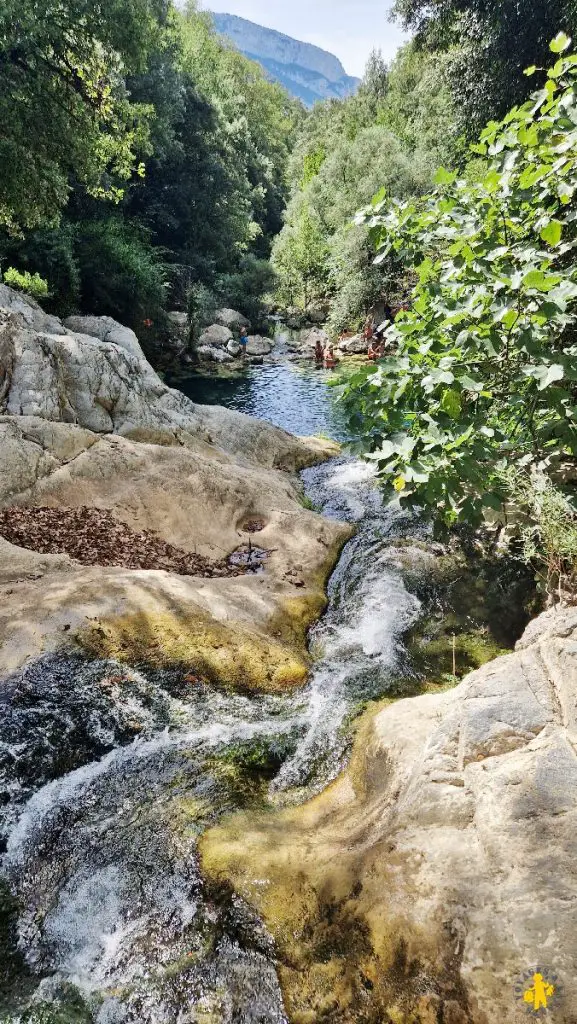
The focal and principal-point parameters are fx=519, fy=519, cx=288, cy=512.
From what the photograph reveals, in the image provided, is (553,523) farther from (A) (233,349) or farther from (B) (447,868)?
(A) (233,349)

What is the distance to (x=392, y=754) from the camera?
14.8 feet

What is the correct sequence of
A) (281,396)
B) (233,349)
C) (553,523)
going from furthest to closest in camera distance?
1. (233,349)
2. (281,396)
3. (553,523)

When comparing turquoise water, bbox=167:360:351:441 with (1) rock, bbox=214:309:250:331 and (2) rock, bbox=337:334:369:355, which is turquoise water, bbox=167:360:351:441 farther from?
(1) rock, bbox=214:309:250:331

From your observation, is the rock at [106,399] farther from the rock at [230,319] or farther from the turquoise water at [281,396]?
the rock at [230,319]

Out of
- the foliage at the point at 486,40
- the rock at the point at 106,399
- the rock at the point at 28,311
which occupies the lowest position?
the rock at the point at 106,399

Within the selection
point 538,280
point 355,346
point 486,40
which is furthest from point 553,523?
point 355,346

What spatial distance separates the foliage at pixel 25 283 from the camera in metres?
17.9

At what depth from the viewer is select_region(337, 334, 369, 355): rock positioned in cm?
3148

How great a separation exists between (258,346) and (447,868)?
3308 centimetres

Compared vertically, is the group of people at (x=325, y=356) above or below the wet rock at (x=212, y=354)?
above

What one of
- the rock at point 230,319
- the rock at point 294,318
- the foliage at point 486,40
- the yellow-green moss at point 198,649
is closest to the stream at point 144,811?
the yellow-green moss at point 198,649

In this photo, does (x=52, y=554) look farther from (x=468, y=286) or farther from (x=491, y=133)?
(x=491, y=133)

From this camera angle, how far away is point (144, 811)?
4.36m

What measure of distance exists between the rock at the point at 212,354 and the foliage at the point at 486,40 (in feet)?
50.1
